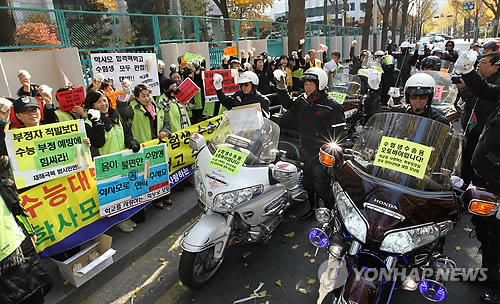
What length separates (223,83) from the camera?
6629 millimetres

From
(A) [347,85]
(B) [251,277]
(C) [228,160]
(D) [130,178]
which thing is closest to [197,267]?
(B) [251,277]

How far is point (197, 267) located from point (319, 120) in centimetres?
232

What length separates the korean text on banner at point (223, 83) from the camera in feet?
20.7

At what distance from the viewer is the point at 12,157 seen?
3131mm

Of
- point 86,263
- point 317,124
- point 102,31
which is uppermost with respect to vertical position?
point 102,31

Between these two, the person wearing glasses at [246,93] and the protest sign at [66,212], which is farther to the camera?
the person wearing glasses at [246,93]

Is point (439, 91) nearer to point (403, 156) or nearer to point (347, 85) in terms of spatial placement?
point (347, 85)

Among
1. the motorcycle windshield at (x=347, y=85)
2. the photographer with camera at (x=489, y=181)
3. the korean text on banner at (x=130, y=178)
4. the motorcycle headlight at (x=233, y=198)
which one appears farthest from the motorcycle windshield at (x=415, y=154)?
the motorcycle windshield at (x=347, y=85)

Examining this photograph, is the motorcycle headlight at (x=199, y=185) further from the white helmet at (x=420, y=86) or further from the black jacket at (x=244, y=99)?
the white helmet at (x=420, y=86)

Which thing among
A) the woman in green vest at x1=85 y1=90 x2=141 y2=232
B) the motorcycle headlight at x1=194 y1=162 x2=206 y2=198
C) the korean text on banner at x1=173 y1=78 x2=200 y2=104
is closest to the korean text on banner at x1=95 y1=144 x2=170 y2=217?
the woman in green vest at x1=85 y1=90 x2=141 y2=232

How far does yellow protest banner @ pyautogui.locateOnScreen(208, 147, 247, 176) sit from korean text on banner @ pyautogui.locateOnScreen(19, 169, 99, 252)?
5.23 ft

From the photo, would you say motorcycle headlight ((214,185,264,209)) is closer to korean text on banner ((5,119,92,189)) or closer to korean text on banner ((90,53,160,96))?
korean text on banner ((5,119,92,189))

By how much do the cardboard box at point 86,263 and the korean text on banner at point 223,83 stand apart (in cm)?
343

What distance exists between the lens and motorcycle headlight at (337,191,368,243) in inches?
91.8
